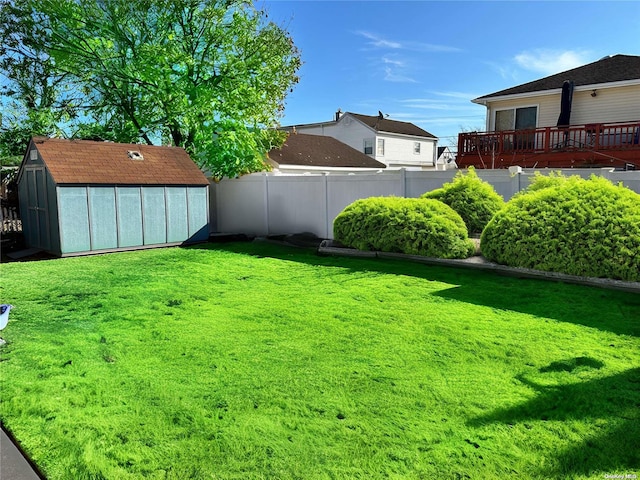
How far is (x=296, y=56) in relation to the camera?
653 inches

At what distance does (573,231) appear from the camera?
668 cm

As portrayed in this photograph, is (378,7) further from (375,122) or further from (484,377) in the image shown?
(375,122)

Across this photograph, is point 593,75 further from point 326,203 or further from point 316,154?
point 316,154

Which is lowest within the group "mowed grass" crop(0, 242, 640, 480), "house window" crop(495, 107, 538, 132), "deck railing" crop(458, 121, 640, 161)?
"mowed grass" crop(0, 242, 640, 480)

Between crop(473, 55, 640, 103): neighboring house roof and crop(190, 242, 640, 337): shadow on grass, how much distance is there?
11.4 m

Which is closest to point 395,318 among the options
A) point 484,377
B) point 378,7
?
point 484,377

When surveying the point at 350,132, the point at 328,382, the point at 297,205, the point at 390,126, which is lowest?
the point at 328,382

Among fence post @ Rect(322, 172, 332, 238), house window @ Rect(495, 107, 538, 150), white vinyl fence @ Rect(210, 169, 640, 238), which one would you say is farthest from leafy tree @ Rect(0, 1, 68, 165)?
house window @ Rect(495, 107, 538, 150)

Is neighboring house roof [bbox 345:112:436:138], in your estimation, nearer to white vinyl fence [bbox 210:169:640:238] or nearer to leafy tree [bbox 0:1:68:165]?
white vinyl fence [bbox 210:169:640:238]

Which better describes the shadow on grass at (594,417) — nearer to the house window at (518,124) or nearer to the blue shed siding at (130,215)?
the blue shed siding at (130,215)

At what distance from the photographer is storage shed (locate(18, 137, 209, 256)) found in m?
10.5

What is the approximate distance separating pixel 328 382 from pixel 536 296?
3.75 m

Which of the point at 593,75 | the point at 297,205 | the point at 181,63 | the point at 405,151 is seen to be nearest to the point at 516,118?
the point at 593,75

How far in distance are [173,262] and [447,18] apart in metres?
10.8
